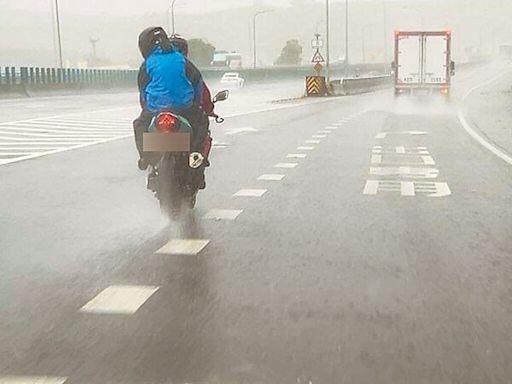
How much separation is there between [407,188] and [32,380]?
7.21 metres

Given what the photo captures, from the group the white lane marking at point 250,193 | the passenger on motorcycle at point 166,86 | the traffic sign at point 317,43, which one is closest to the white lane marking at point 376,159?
the white lane marking at point 250,193

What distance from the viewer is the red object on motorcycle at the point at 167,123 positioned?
809 centimetres

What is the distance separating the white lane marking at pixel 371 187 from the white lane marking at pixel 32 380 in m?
6.54

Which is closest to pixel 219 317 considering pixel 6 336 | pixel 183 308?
pixel 183 308

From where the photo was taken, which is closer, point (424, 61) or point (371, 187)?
point (371, 187)

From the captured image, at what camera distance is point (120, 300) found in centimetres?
532

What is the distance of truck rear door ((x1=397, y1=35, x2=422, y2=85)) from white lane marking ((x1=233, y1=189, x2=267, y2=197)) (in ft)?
105

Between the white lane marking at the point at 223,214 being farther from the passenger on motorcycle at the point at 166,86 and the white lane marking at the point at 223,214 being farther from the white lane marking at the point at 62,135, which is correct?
the white lane marking at the point at 62,135

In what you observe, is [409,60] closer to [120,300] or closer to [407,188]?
[407,188]

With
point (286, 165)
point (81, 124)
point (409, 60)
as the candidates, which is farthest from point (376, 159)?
point (409, 60)

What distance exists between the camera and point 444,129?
21.8m

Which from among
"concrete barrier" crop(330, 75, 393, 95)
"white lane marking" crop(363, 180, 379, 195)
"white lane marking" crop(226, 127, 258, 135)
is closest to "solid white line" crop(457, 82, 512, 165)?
"white lane marking" crop(363, 180, 379, 195)

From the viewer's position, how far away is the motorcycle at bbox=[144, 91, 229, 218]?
26.5 feet

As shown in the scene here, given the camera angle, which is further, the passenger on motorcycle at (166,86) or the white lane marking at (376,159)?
the white lane marking at (376,159)
